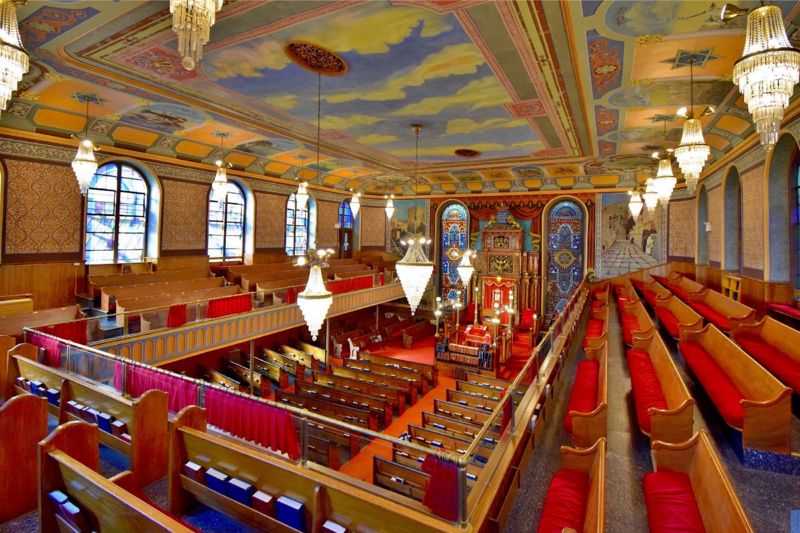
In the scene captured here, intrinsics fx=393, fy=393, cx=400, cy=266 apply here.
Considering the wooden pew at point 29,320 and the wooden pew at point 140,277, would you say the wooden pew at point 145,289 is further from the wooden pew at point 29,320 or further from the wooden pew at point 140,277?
the wooden pew at point 29,320

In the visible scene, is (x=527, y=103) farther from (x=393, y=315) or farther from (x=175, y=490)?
(x=393, y=315)

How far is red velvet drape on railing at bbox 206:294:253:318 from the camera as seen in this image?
353 inches

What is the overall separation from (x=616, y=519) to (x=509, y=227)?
618 inches

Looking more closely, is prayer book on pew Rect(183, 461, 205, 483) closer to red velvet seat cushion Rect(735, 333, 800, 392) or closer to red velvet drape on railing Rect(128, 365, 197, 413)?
red velvet drape on railing Rect(128, 365, 197, 413)

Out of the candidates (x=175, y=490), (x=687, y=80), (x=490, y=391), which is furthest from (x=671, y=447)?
(x=687, y=80)

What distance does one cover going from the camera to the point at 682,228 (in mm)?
14102

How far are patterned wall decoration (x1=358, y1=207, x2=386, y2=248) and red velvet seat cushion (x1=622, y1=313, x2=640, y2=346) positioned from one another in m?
12.8

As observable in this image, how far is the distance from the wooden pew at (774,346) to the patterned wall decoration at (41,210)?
45.2 ft

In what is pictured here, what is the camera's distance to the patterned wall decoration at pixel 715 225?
10766mm

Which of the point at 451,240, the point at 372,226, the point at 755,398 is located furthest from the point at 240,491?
the point at 372,226

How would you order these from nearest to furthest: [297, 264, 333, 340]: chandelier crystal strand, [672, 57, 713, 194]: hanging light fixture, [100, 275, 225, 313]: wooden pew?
1. [672, 57, 713, 194]: hanging light fixture
2. [297, 264, 333, 340]: chandelier crystal strand
3. [100, 275, 225, 313]: wooden pew

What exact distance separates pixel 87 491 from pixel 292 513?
129 cm

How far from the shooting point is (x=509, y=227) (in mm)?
17734

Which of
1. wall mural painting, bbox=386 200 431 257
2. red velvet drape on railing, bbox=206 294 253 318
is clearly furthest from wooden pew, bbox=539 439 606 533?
wall mural painting, bbox=386 200 431 257
